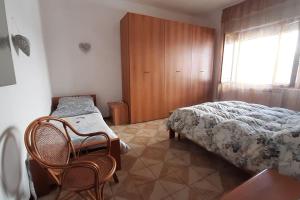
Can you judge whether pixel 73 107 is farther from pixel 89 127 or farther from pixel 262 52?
pixel 262 52

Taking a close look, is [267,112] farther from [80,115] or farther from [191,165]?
[80,115]

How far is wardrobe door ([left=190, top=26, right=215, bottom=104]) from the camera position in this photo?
394 centimetres

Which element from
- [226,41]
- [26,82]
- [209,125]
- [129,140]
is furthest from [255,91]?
[26,82]

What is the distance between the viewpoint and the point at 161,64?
357 centimetres

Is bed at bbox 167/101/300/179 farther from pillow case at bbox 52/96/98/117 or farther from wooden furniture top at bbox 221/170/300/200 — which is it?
pillow case at bbox 52/96/98/117

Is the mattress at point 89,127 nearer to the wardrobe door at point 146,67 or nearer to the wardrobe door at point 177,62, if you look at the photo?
the wardrobe door at point 146,67

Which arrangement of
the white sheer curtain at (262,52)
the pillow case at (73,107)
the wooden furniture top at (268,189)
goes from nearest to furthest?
the wooden furniture top at (268,189) < the pillow case at (73,107) < the white sheer curtain at (262,52)

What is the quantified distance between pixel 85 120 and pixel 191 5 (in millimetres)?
3509

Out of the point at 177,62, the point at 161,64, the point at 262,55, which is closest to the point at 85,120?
the point at 161,64

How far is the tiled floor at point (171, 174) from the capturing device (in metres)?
1.59

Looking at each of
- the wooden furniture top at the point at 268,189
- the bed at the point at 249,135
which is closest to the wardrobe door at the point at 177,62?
the bed at the point at 249,135

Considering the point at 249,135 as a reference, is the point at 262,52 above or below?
above

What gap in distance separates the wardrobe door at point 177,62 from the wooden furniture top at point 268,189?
2760 mm

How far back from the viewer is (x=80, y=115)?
265cm
